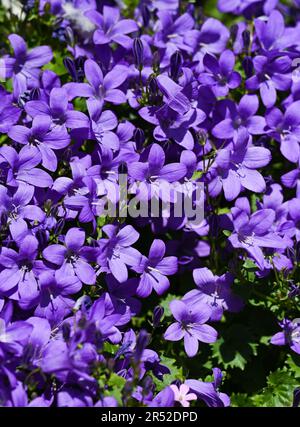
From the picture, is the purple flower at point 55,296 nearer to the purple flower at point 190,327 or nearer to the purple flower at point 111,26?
the purple flower at point 190,327

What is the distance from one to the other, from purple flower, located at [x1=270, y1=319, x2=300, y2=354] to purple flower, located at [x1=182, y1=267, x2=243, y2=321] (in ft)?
0.65

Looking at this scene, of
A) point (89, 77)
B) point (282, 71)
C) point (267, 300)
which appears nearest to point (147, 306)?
point (267, 300)

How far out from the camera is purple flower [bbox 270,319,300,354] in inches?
107

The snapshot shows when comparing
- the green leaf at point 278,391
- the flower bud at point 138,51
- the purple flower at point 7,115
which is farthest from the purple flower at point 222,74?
the green leaf at point 278,391

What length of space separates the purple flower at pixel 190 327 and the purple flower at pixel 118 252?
0.23 metres

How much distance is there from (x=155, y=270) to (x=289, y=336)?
23.3 inches

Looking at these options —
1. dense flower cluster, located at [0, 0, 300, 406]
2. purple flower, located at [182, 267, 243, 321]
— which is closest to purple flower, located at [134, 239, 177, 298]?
dense flower cluster, located at [0, 0, 300, 406]

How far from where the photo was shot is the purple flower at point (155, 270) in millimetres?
2664

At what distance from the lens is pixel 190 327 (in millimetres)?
2709

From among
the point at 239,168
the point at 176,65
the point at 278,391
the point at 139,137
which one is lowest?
the point at 278,391

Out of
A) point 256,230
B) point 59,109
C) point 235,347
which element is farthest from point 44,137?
point 235,347

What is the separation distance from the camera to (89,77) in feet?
9.35

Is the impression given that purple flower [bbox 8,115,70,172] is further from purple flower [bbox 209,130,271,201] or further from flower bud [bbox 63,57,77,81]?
purple flower [bbox 209,130,271,201]

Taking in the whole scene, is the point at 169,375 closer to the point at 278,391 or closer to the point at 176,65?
the point at 278,391
